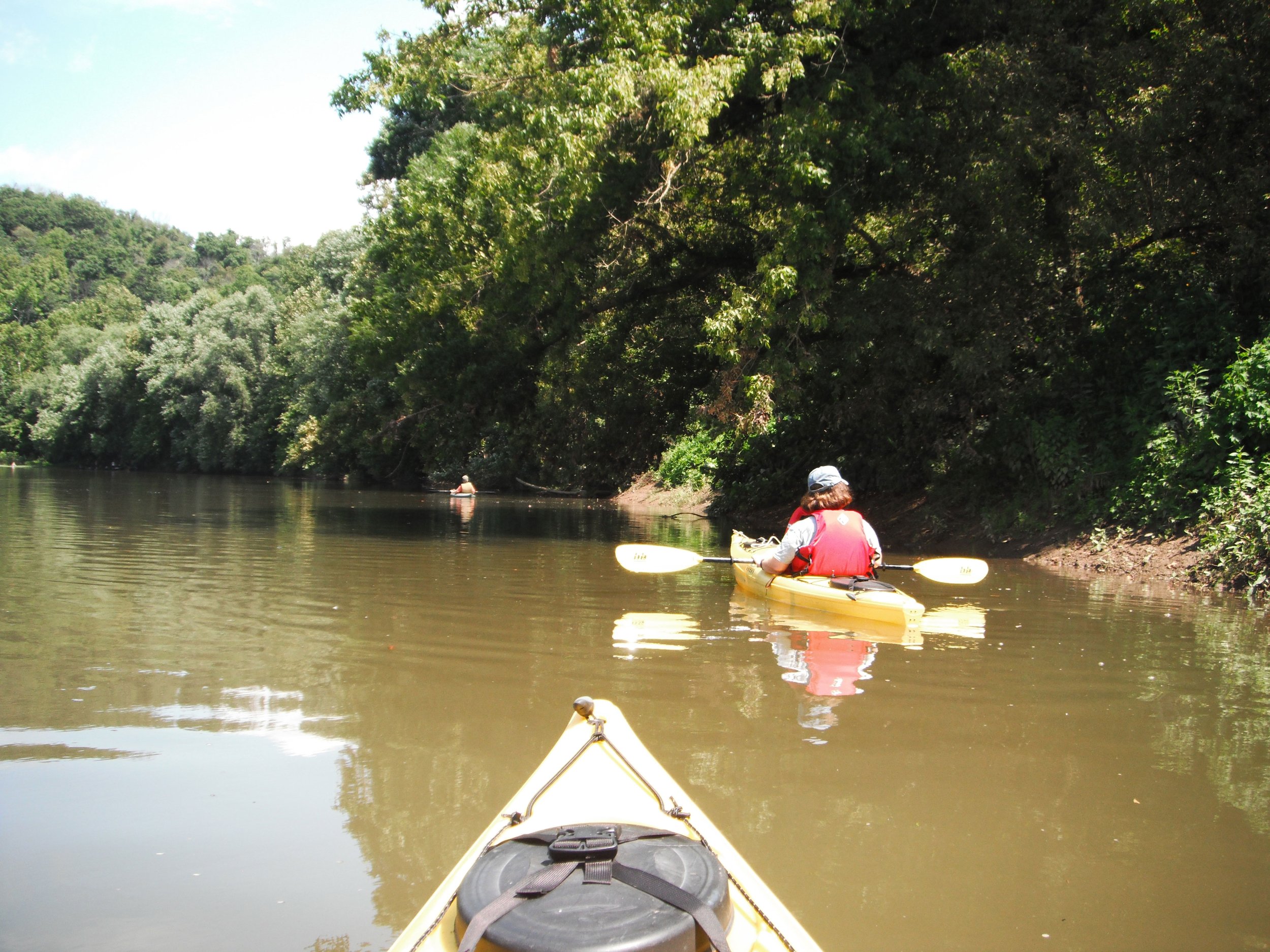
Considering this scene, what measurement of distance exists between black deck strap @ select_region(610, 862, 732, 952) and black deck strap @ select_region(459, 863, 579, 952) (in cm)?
6

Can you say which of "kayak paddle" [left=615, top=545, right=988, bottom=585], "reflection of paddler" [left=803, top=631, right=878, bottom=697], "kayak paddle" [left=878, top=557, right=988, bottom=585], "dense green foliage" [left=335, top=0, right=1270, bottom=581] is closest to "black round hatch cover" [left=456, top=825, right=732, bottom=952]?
"reflection of paddler" [left=803, top=631, right=878, bottom=697]

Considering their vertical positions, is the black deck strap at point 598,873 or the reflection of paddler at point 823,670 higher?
the black deck strap at point 598,873

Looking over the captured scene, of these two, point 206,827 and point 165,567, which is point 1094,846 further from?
point 165,567

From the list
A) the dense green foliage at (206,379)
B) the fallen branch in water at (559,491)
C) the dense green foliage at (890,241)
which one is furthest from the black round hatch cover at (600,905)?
the fallen branch in water at (559,491)

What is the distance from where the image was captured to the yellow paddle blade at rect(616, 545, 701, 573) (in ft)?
33.8

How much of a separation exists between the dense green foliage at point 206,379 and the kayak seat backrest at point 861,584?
939 inches

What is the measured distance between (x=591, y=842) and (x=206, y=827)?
2060 millimetres

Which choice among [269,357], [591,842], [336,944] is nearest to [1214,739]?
[591,842]

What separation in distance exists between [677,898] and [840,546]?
6676 mm

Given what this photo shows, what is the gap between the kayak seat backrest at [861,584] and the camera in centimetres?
827

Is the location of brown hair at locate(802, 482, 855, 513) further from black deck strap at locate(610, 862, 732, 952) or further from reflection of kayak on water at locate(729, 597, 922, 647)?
black deck strap at locate(610, 862, 732, 952)

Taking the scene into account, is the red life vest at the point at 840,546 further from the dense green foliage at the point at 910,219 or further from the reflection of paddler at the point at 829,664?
the dense green foliage at the point at 910,219

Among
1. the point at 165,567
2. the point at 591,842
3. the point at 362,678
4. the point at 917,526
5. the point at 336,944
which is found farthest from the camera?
the point at 917,526

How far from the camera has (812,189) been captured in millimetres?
13719
